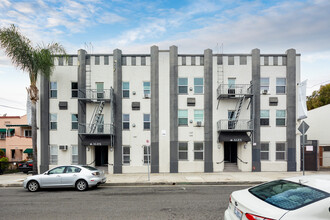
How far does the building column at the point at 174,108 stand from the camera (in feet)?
58.3

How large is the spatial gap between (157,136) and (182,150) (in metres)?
2.32

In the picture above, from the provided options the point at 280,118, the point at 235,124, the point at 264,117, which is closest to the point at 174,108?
the point at 235,124

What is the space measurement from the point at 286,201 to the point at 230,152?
15970 mm

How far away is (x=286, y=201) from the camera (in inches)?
152

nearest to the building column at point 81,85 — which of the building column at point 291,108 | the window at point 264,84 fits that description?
the window at point 264,84

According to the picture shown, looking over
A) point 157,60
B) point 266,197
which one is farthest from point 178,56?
point 266,197

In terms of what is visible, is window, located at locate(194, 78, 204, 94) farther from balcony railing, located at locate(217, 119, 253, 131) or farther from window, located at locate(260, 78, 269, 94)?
window, located at locate(260, 78, 269, 94)

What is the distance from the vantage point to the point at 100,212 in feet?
24.3

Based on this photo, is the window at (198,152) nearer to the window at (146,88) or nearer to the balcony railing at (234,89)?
the balcony railing at (234,89)

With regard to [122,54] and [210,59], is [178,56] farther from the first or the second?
[122,54]

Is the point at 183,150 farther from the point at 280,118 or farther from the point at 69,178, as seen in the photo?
the point at 69,178

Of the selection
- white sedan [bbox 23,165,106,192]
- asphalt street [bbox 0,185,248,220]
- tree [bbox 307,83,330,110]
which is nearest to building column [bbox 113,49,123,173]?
white sedan [bbox 23,165,106,192]

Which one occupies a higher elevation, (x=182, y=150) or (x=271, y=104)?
(x=271, y=104)

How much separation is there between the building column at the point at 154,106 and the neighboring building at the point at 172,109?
0.08 metres
